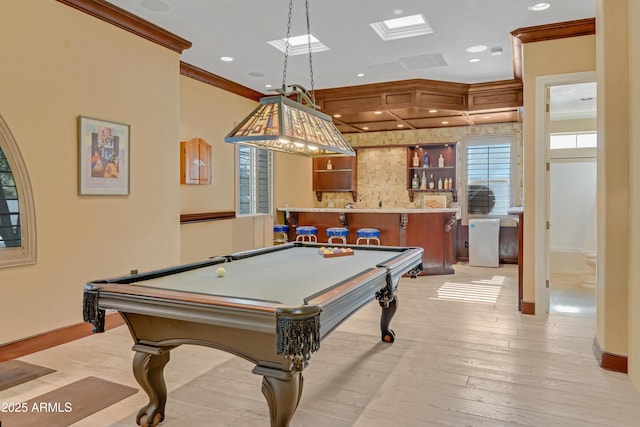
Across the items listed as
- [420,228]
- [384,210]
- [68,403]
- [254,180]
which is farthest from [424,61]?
[68,403]

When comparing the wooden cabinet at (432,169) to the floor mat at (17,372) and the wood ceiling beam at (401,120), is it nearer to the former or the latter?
the wood ceiling beam at (401,120)

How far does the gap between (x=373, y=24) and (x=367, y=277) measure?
2.98m

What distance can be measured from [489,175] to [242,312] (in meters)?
7.26

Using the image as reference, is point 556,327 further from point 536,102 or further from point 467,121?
point 467,121

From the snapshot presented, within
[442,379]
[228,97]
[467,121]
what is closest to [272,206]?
[228,97]

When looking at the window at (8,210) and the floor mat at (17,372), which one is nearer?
the floor mat at (17,372)

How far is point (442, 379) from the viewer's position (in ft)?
9.49

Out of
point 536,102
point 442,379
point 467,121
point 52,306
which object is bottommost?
point 442,379

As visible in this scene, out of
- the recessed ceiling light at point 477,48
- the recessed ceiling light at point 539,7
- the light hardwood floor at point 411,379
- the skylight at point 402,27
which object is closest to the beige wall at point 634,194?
the light hardwood floor at point 411,379

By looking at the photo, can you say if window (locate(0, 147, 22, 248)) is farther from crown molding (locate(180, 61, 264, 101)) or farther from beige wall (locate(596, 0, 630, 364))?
beige wall (locate(596, 0, 630, 364))

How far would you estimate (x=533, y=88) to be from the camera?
4.38m

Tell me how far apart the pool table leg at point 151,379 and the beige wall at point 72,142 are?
1.65 metres

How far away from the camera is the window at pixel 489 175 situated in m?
7.87

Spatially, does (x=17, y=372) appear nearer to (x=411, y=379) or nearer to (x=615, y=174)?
(x=411, y=379)
